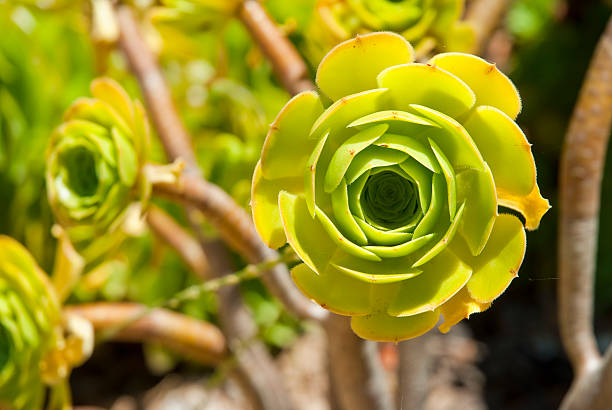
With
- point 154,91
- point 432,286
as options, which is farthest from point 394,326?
point 154,91

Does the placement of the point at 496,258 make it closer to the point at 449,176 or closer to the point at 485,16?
the point at 449,176

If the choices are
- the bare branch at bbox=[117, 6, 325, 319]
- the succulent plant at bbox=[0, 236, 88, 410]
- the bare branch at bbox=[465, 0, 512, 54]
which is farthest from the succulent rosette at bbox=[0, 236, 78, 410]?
the bare branch at bbox=[465, 0, 512, 54]

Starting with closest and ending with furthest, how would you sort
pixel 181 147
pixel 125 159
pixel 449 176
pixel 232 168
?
pixel 449 176
pixel 125 159
pixel 181 147
pixel 232 168

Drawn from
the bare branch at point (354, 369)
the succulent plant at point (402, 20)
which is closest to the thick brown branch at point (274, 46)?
the succulent plant at point (402, 20)

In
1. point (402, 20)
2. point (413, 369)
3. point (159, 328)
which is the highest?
point (402, 20)

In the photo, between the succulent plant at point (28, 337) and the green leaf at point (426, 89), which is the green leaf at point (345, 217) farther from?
the succulent plant at point (28, 337)

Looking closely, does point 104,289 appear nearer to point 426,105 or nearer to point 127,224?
point 127,224

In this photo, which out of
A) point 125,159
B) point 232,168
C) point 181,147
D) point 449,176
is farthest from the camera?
point 232,168

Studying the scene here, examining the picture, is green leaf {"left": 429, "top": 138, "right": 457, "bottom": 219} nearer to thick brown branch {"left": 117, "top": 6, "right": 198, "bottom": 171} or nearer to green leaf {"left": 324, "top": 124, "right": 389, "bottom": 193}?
green leaf {"left": 324, "top": 124, "right": 389, "bottom": 193}
